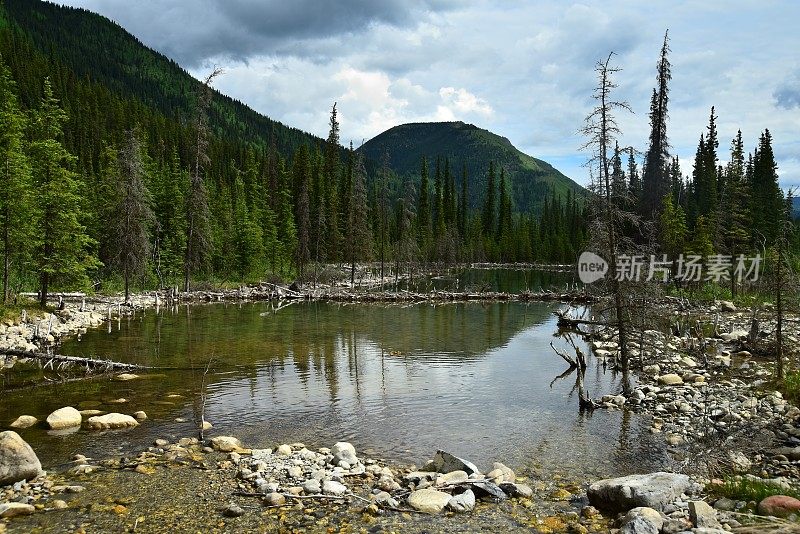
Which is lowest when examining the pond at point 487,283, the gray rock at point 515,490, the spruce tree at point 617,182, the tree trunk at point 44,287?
the gray rock at point 515,490

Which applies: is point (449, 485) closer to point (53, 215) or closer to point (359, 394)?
point (359, 394)

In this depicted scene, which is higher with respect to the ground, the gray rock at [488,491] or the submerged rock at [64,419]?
the submerged rock at [64,419]

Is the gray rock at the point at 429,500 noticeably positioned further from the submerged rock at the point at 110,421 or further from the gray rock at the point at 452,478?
the submerged rock at the point at 110,421

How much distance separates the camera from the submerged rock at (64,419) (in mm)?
12641

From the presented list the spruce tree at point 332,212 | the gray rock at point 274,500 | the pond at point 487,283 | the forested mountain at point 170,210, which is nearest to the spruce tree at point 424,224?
the forested mountain at point 170,210

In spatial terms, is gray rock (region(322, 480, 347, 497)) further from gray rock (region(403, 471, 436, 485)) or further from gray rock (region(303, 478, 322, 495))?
gray rock (region(403, 471, 436, 485))

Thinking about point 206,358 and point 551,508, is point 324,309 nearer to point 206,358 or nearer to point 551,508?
point 206,358

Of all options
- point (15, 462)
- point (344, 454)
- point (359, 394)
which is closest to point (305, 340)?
point (359, 394)

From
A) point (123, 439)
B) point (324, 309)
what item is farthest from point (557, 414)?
point (324, 309)

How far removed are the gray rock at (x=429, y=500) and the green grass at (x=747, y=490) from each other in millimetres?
4634

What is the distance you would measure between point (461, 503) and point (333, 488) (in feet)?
7.36

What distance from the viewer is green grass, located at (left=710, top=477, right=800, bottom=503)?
846 centimetres

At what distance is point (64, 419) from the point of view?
12789 millimetres

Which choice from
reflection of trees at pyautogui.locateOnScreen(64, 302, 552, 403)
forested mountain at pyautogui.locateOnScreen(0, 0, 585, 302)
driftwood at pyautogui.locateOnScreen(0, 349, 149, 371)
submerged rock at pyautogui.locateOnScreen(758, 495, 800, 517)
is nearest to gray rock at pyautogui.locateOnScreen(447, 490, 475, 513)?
submerged rock at pyautogui.locateOnScreen(758, 495, 800, 517)
